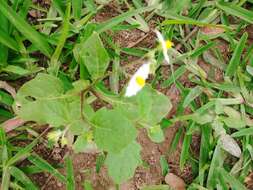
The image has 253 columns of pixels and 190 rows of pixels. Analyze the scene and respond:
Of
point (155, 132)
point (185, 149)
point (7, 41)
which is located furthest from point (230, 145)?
point (7, 41)

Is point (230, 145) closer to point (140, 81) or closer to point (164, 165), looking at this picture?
point (164, 165)

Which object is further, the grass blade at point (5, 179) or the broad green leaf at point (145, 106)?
the grass blade at point (5, 179)

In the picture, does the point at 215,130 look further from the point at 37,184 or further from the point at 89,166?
the point at 37,184

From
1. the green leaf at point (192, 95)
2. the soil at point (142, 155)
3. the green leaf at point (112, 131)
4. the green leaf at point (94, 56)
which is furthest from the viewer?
the green leaf at point (192, 95)

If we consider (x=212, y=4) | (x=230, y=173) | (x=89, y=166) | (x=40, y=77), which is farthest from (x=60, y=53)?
(x=230, y=173)

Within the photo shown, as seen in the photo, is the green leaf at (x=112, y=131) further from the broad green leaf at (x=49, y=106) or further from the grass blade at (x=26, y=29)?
the grass blade at (x=26, y=29)

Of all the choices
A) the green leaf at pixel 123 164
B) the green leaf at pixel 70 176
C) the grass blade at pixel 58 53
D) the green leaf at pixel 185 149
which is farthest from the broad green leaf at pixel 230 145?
the grass blade at pixel 58 53

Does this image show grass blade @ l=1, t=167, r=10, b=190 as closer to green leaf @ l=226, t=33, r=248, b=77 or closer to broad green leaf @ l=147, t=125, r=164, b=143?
broad green leaf @ l=147, t=125, r=164, b=143
